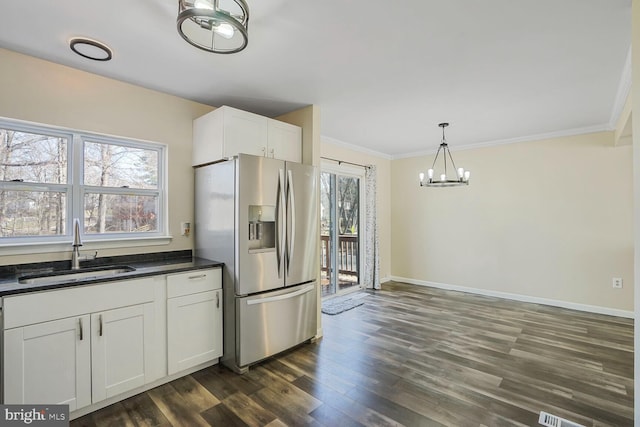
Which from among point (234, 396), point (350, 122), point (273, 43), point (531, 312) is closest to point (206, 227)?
point (234, 396)

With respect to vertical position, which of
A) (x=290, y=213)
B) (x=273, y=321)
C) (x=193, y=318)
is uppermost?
(x=290, y=213)

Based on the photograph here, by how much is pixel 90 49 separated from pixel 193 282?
6.25 feet

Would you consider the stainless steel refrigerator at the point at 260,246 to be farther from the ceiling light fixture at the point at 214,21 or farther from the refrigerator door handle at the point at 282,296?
the ceiling light fixture at the point at 214,21

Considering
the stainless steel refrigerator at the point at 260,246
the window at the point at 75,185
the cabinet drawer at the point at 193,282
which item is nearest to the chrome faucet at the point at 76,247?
the window at the point at 75,185

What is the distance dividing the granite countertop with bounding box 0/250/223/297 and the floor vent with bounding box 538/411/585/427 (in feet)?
8.72

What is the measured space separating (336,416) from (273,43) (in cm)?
261

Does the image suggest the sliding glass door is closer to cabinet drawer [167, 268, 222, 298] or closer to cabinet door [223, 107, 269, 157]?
cabinet door [223, 107, 269, 157]

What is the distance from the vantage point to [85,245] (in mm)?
2537

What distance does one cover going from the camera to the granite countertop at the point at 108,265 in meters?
1.89

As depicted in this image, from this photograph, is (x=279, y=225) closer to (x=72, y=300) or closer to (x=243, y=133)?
(x=243, y=133)

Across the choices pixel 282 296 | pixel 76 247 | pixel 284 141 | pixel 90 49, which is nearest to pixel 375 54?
pixel 284 141

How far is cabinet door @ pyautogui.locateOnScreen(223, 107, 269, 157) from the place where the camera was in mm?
2850

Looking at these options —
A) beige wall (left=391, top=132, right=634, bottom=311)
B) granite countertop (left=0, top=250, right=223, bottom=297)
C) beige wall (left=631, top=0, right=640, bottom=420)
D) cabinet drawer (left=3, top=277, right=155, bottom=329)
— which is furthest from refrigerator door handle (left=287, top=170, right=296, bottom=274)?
beige wall (left=391, top=132, right=634, bottom=311)

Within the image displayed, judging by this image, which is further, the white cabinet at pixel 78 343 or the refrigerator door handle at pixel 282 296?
the refrigerator door handle at pixel 282 296
